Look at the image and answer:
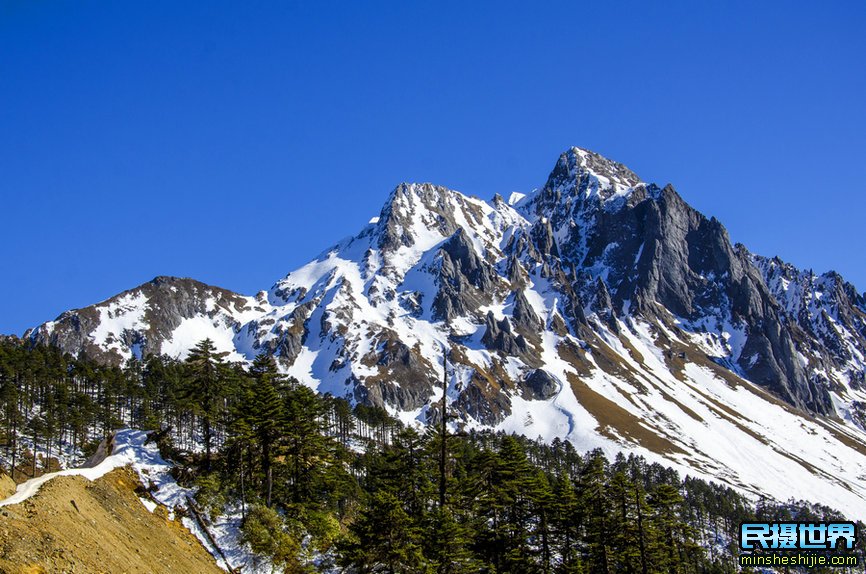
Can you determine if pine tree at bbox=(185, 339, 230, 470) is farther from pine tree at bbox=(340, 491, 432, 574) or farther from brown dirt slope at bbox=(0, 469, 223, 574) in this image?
pine tree at bbox=(340, 491, 432, 574)

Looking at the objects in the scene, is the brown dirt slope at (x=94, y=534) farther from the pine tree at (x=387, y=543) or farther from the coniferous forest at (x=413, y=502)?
the pine tree at (x=387, y=543)

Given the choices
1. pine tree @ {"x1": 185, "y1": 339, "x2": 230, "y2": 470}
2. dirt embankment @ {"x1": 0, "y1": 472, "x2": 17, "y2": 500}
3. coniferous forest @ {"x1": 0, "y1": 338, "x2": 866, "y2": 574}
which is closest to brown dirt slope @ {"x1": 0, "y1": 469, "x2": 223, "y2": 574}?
dirt embankment @ {"x1": 0, "y1": 472, "x2": 17, "y2": 500}

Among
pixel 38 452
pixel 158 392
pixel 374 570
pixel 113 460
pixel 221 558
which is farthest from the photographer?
pixel 158 392

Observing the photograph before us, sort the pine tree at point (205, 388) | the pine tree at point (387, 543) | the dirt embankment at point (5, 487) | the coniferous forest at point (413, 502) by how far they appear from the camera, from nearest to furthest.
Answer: the dirt embankment at point (5, 487), the pine tree at point (387, 543), the coniferous forest at point (413, 502), the pine tree at point (205, 388)

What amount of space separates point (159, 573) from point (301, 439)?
16.6m

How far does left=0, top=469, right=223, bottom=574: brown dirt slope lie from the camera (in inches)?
931

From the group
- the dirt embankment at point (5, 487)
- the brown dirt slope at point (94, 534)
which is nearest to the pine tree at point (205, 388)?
the brown dirt slope at point (94, 534)

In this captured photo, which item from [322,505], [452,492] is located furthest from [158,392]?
[452,492]

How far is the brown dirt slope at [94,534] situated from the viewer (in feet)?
77.6

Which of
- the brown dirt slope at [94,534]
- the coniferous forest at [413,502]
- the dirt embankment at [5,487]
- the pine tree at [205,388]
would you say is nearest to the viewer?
the brown dirt slope at [94,534]

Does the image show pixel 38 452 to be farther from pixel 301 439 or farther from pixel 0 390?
pixel 301 439

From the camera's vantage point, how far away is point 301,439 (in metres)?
45.9

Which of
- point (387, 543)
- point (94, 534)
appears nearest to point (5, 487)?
point (94, 534)

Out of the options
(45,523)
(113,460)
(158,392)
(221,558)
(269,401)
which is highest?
(158,392)
